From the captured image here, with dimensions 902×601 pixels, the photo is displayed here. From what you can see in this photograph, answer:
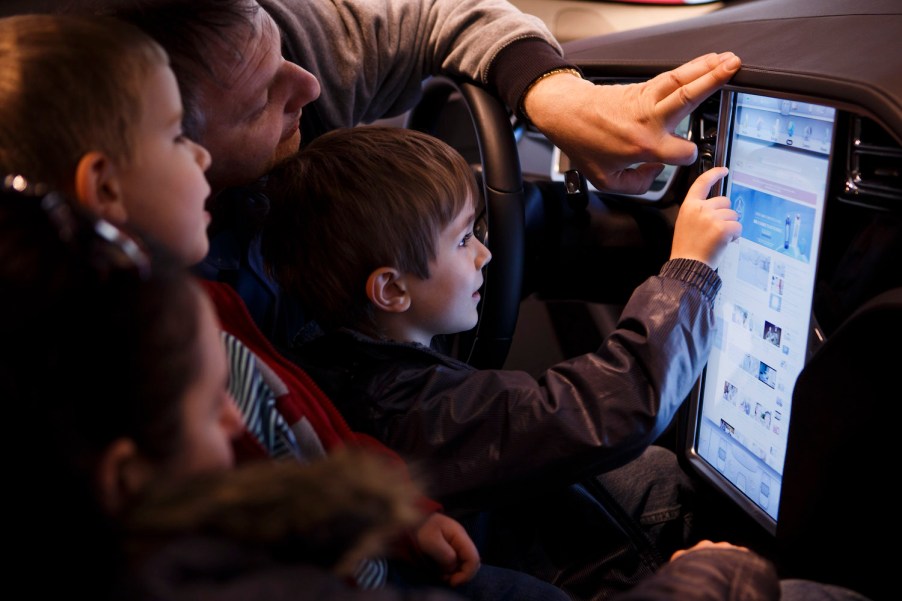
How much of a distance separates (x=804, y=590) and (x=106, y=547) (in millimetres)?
561

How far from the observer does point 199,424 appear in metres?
0.49

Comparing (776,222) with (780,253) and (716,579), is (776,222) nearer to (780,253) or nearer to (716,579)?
(780,253)

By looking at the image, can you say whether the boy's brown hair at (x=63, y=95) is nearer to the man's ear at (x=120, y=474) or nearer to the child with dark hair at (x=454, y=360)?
the man's ear at (x=120, y=474)

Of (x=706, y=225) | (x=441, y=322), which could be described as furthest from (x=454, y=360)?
(x=706, y=225)

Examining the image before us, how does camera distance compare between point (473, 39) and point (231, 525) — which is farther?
point (473, 39)

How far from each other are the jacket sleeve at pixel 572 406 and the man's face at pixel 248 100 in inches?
13.3

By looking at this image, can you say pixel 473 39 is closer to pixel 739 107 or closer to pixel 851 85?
pixel 739 107

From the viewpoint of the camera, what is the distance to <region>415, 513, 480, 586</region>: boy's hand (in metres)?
0.82

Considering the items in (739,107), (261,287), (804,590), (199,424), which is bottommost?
(804,590)

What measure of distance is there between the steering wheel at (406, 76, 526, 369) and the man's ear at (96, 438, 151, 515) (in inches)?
25.9

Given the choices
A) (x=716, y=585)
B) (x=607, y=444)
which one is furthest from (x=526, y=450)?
(x=716, y=585)

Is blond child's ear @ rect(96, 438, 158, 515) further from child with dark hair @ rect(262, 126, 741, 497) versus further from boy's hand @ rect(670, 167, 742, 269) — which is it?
boy's hand @ rect(670, 167, 742, 269)

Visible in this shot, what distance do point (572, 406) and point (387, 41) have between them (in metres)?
0.68

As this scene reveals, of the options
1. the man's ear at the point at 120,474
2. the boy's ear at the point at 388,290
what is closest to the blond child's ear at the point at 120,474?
the man's ear at the point at 120,474
